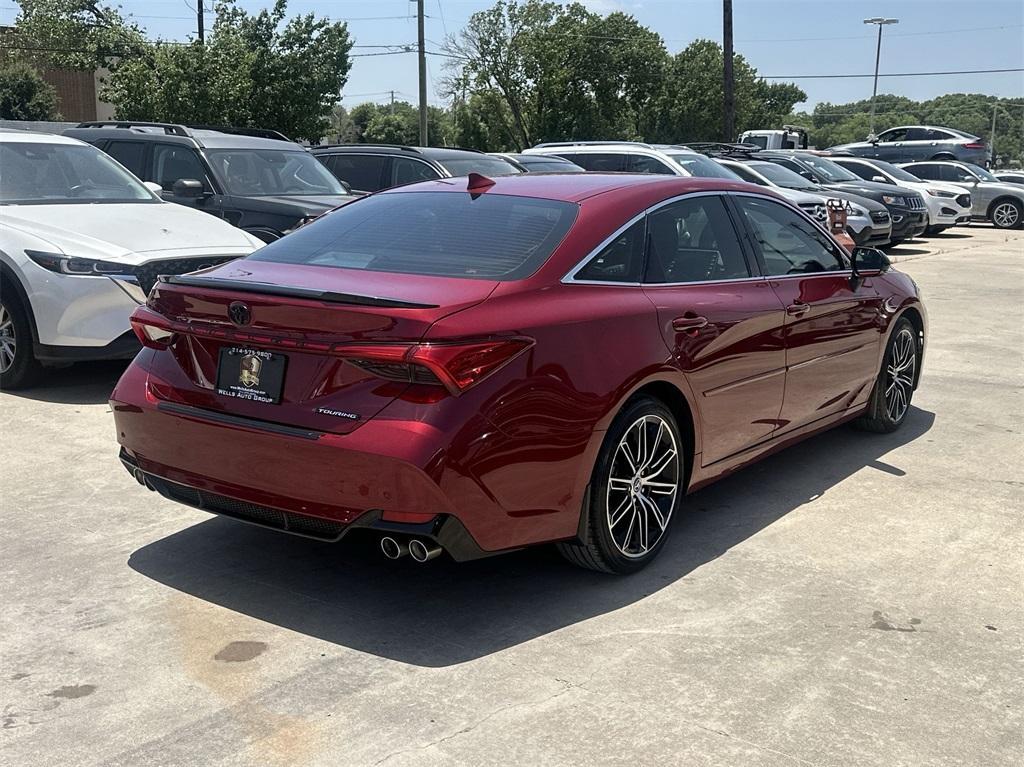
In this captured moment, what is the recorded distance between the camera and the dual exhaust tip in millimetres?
3688

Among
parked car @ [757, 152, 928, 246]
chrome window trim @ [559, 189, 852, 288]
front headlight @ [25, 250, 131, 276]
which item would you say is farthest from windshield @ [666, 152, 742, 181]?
front headlight @ [25, 250, 131, 276]

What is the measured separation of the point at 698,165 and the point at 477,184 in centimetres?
1203

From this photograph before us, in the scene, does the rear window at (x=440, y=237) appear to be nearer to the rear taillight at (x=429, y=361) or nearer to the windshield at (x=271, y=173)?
the rear taillight at (x=429, y=361)

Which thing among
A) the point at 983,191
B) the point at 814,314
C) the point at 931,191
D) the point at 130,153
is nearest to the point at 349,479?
the point at 814,314

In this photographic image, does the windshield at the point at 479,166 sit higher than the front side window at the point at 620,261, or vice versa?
the windshield at the point at 479,166

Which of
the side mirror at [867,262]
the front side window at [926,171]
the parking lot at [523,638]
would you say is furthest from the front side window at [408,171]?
the front side window at [926,171]

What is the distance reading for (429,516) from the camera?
3.62 meters

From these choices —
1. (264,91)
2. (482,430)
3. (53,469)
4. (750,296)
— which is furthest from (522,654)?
(264,91)

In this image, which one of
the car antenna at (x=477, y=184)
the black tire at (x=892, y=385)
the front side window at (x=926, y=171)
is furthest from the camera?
the front side window at (x=926, y=171)

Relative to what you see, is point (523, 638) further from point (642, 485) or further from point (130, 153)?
point (130, 153)

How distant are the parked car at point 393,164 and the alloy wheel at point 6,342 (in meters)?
6.57

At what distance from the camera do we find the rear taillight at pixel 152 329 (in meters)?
4.20

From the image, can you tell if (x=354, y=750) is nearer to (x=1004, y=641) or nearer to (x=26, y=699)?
(x=26, y=699)

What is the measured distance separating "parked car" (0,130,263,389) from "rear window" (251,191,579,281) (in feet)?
8.69
